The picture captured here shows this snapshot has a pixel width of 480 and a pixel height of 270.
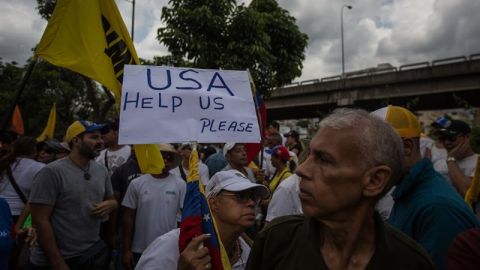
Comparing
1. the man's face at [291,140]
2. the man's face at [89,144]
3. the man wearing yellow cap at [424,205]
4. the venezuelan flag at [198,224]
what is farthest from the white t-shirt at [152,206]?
the man's face at [291,140]

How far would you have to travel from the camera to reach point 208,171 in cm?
614

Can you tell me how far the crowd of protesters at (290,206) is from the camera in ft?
4.58

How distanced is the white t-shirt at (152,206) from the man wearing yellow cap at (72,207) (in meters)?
0.31

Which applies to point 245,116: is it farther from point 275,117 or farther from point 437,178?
point 275,117

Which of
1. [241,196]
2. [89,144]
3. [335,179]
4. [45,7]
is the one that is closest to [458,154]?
[241,196]

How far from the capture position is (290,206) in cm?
379

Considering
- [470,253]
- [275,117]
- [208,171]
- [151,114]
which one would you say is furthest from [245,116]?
[275,117]

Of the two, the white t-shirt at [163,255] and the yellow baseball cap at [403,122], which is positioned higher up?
the yellow baseball cap at [403,122]

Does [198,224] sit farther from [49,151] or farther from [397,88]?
[397,88]

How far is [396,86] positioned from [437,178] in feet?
85.0

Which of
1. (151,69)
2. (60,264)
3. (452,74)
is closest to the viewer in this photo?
(151,69)

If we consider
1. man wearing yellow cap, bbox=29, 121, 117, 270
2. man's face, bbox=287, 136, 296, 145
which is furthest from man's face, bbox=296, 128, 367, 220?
man's face, bbox=287, 136, 296, 145

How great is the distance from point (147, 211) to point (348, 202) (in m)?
3.05

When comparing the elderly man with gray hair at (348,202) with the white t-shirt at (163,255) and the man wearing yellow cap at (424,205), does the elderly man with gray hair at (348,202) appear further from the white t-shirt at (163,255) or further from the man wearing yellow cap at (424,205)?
the white t-shirt at (163,255)
